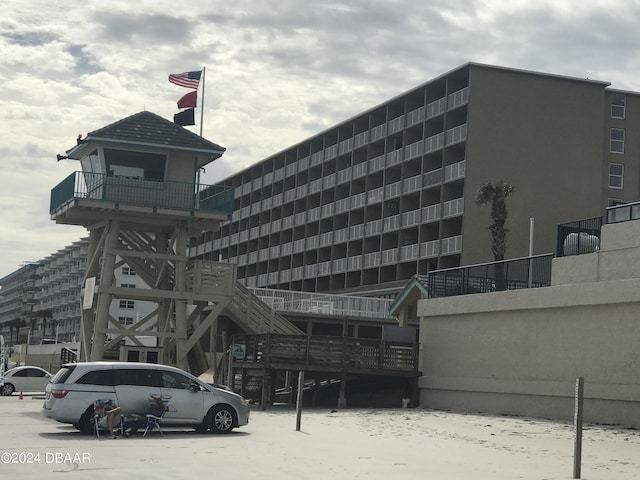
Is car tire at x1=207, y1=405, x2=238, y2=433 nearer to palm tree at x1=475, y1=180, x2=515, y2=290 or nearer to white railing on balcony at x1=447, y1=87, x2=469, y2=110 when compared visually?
palm tree at x1=475, y1=180, x2=515, y2=290

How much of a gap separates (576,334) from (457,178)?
1562 inches

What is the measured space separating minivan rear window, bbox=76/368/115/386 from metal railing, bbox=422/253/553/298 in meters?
14.7

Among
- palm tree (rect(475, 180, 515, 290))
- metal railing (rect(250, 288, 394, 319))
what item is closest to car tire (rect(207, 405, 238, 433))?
metal railing (rect(250, 288, 394, 319))

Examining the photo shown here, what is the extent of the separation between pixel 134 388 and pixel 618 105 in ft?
189

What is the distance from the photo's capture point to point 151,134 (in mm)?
41531

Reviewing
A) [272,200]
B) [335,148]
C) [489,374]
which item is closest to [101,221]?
[489,374]

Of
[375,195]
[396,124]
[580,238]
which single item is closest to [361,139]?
[375,195]

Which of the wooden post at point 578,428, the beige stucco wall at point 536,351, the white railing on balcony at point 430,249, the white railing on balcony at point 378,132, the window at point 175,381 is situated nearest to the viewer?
the wooden post at point 578,428

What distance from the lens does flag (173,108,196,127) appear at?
47.4m

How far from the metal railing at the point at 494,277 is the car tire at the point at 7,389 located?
22.7 m

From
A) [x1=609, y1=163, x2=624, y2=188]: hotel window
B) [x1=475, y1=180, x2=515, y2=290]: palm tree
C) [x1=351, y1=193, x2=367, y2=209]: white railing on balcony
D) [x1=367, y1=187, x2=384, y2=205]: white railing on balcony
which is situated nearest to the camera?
[x1=475, y1=180, x2=515, y2=290]: palm tree

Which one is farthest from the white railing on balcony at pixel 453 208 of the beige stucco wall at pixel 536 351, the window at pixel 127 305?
the window at pixel 127 305

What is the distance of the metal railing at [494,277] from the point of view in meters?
33.3

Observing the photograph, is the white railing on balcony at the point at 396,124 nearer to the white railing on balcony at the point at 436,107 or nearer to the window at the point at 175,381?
the white railing on balcony at the point at 436,107
